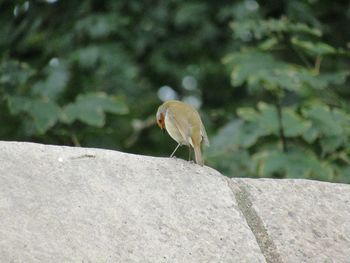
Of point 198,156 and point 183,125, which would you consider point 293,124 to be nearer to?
point 183,125

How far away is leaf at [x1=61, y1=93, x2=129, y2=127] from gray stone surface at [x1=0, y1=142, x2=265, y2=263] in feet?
7.99

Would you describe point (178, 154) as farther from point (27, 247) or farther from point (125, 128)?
point (27, 247)

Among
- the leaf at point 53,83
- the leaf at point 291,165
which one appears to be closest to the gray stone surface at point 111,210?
the leaf at point 291,165

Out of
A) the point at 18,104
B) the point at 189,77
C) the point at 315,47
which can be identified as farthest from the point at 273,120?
the point at 189,77

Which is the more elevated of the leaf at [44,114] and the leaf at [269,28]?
the leaf at [269,28]

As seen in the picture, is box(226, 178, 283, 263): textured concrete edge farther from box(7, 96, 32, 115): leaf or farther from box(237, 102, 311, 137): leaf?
box(7, 96, 32, 115): leaf

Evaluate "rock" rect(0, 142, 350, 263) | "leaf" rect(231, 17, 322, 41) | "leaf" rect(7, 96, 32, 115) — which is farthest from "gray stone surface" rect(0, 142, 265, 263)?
"leaf" rect(231, 17, 322, 41)

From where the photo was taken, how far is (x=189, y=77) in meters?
8.86

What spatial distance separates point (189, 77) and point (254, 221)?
203 inches

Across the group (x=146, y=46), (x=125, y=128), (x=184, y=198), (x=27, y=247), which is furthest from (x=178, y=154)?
(x=27, y=247)

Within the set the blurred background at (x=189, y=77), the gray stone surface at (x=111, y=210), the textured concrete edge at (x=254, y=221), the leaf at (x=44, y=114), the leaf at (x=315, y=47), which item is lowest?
the blurred background at (x=189, y=77)

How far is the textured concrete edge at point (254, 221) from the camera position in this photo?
11.9 feet

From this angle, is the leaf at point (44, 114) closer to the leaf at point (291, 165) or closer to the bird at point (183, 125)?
the leaf at point (291, 165)

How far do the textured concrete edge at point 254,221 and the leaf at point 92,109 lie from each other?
2.46 m
